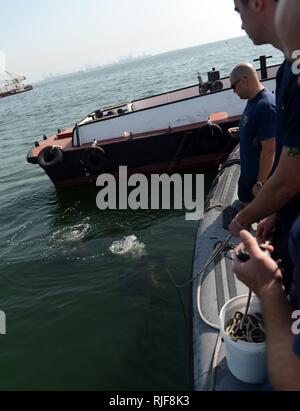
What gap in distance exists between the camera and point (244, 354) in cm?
229

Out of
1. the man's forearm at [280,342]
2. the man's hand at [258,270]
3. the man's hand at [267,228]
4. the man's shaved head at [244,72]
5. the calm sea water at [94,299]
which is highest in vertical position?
the man's shaved head at [244,72]

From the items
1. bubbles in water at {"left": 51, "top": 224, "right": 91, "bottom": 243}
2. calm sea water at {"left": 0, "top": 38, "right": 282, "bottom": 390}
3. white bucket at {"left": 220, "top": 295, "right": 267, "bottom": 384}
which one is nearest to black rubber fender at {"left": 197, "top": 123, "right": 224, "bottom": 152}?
calm sea water at {"left": 0, "top": 38, "right": 282, "bottom": 390}

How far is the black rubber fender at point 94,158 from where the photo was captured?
9.02 metres

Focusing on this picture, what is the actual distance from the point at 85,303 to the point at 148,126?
5.01m

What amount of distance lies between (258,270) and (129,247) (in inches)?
213

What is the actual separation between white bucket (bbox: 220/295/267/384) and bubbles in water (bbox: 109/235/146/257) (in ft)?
13.4

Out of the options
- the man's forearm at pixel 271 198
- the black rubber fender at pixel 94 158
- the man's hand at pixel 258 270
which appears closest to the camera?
the man's hand at pixel 258 270

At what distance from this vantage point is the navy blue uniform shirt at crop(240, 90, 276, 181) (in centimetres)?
358

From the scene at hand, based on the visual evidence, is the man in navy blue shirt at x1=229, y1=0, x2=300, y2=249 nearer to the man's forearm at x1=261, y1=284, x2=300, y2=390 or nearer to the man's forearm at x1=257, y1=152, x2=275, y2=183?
the man's forearm at x1=261, y1=284, x2=300, y2=390

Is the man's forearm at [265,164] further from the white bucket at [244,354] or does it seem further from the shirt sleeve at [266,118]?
the white bucket at [244,354]

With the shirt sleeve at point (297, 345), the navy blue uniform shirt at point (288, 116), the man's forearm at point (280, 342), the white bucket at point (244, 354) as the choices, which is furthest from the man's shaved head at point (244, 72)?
the shirt sleeve at point (297, 345)

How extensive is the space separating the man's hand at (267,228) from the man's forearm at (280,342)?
114 centimetres

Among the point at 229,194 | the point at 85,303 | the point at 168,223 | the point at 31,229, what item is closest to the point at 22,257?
the point at 31,229

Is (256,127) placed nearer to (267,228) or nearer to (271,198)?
(267,228)
